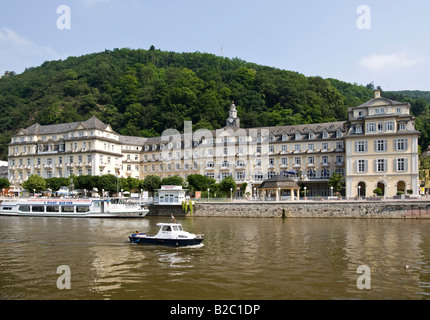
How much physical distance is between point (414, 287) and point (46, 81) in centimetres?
14121

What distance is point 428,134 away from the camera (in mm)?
96000

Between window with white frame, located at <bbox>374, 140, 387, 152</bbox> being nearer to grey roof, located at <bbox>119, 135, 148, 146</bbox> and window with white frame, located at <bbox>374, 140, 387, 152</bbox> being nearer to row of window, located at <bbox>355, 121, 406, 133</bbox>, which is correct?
row of window, located at <bbox>355, 121, 406, 133</bbox>

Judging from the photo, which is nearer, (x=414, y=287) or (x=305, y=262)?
(x=414, y=287)

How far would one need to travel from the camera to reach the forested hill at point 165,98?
10775cm

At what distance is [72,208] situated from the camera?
61625 millimetres

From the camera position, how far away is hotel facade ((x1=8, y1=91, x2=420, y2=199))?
63.9 metres

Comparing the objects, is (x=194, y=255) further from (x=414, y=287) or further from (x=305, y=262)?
(x=414, y=287)

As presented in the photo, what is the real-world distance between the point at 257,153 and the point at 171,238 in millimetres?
51500

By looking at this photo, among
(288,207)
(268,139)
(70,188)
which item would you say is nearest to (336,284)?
(288,207)

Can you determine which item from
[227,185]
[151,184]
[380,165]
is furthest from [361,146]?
[151,184]

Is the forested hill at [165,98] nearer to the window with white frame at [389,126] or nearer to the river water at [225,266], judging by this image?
the window with white frame at [389,126]

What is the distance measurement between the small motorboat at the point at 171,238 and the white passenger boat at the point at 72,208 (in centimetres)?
2756

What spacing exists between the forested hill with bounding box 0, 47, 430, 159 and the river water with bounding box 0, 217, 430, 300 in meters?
68.5

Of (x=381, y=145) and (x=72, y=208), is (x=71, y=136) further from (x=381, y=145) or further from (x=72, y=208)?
(x=381, y=145)
